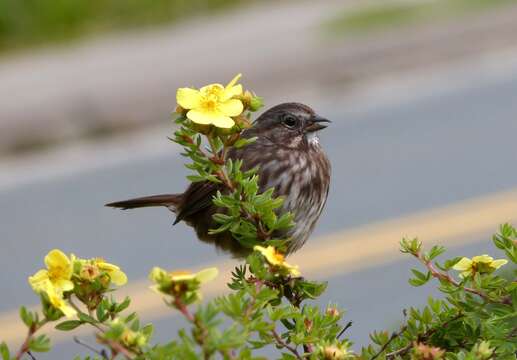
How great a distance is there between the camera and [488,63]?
40.4 feet

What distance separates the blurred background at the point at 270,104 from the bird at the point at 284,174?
12.7 ft

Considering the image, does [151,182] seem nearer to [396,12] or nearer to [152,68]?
[152,68]

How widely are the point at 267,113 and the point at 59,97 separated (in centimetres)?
760

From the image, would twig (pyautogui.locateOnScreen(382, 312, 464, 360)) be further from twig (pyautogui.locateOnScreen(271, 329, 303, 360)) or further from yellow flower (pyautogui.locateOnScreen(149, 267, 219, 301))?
yellow flower (pyautogui.locateOnScreen(149, 267, 219, 301))

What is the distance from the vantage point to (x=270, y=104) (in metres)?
11.4

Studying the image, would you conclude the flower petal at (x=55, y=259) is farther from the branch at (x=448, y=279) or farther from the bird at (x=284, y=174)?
the bird at (x=284, y=174)

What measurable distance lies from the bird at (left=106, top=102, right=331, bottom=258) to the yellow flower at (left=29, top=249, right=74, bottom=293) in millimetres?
1539

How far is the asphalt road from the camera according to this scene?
30.7 ft

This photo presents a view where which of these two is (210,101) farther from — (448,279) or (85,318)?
(448,279)

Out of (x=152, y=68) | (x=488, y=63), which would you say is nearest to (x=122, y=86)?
(x=152, y=68)

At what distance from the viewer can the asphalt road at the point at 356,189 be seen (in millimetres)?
9352

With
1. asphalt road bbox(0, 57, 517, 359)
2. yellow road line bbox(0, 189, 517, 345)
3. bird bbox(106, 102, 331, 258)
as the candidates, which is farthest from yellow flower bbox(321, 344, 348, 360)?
yellow road line bbox(0, 189, 517, 345)

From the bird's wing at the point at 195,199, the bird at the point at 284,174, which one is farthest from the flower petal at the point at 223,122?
the bird's wing at the point at 195,199

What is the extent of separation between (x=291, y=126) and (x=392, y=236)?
18.1 feet
